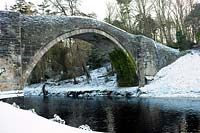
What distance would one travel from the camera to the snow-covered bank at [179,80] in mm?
21656

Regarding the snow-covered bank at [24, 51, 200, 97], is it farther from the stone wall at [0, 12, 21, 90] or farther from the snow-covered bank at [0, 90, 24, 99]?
the snow-covered bank at [0, 90, 24, 99]

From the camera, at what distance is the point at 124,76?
26859 mm

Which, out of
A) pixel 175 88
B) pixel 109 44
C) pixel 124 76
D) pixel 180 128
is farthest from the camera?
pixel 124 76

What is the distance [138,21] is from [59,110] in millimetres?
23962

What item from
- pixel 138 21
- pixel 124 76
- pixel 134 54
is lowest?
pixel 124 76

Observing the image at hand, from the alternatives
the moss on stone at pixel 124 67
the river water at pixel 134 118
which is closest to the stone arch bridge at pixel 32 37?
the moss on stone at pixel 124 67

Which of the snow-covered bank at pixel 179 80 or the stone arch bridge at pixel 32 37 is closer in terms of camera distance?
the stone arch bridge at pixel 32 37

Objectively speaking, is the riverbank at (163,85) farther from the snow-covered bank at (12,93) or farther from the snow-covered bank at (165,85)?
the snow-covered bank at (12,93)

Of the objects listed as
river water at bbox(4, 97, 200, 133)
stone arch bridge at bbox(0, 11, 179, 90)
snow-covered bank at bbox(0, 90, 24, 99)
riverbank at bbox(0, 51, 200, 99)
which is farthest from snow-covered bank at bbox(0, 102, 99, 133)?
riverbank at bbox(0, 51, 200, 99)

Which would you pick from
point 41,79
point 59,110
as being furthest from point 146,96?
point 41,79

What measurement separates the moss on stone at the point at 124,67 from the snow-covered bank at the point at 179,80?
1728 mm

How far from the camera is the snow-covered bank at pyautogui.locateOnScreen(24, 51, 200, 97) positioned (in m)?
22.0

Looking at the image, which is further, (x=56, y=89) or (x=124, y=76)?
(x=56, y=89)

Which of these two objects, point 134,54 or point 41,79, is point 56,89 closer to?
point 41,79
